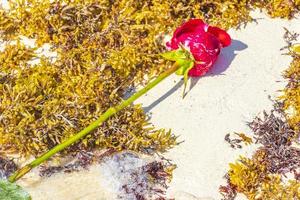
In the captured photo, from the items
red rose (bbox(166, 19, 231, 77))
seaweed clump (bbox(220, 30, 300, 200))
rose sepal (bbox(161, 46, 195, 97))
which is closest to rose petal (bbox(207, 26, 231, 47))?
red rose (bbox(166, 19, 231, 77))

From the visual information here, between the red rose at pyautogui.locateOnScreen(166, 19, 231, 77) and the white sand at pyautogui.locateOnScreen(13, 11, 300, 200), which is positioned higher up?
the red rose at pyautogui.locateOnScreen(166, 19, 231, 77)

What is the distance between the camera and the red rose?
1993 millimetres

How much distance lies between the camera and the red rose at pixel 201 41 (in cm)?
199

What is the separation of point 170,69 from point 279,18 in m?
0.49

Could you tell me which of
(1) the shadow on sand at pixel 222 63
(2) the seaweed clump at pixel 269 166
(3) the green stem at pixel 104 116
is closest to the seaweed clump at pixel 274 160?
(2) the seaweed clump at pixel 269 166

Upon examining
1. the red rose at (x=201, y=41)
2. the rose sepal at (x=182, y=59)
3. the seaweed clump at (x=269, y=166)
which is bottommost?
the seaweed clump at (x=269, y=166)

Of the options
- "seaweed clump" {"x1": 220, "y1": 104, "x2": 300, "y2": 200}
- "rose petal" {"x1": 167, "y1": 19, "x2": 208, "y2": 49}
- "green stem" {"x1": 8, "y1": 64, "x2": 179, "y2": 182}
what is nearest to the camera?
"green stem" {"x1": 8, "y1": 64, "x2": 179, "y2": 182}

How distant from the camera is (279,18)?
2.25 meters

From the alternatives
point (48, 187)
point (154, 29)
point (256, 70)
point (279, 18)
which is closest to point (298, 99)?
point (256, 70)

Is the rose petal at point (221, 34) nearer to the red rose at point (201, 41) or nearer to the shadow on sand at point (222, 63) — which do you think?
the red rose at point (201, 41)

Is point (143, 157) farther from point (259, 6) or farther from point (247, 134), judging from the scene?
point (259, 6)

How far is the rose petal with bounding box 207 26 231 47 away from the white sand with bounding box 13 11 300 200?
112 millimetres

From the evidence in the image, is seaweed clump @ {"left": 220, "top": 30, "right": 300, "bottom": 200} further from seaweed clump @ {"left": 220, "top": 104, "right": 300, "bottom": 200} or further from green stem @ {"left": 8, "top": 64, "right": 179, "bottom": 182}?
green stem @ {"left": 8, "top": 64, "right": 179, "bottom": 182}

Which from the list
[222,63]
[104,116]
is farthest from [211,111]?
[104,116]
